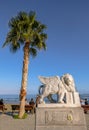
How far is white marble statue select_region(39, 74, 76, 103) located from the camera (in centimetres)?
967

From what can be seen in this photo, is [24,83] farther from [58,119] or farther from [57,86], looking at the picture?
[58,119]

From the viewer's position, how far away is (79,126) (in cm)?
931

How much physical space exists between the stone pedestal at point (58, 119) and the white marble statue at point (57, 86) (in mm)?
446

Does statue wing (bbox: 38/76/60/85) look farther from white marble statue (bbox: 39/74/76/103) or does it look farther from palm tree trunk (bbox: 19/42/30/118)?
palm tree trunk (bbox: 19/42/30/118)

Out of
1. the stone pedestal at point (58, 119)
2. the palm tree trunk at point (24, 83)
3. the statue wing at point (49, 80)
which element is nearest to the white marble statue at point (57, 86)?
the statue wing at point (49, 80)

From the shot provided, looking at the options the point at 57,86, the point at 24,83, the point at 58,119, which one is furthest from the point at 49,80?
the point at 24,83

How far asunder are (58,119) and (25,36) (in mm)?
9434

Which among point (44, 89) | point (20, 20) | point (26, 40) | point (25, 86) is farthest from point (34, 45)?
point (44, 89)

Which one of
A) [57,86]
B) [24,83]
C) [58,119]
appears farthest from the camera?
[24,83]

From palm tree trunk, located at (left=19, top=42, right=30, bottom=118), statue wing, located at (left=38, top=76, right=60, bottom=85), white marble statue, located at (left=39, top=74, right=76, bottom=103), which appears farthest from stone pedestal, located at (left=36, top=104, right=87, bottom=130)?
palm tree trunk, located at (left=19, top=42, right=30, bottom=118)

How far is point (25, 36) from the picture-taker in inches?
685

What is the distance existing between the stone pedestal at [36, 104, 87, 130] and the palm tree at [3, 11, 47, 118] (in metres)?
7.66

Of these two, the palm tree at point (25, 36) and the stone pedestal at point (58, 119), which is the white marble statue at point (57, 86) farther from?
the palm tree at point (25, 36)

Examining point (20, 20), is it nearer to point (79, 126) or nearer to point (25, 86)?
point (25, 86)
